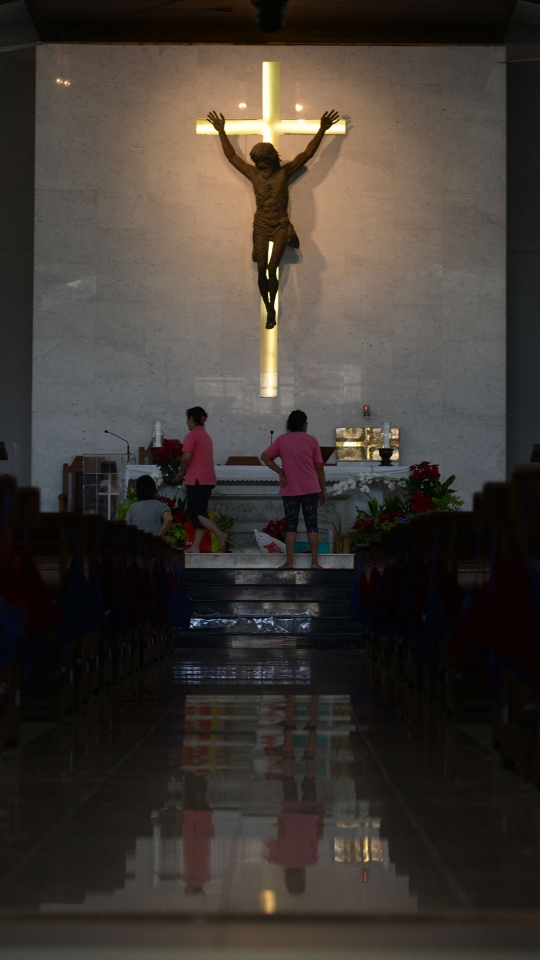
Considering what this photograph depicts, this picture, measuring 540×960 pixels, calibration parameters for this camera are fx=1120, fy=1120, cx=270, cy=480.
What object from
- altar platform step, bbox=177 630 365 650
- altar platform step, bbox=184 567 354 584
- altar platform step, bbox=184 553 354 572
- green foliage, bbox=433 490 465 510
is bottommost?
altar platform step, bbox=177 630 365 650

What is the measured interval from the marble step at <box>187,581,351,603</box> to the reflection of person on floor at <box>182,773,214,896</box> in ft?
15.8

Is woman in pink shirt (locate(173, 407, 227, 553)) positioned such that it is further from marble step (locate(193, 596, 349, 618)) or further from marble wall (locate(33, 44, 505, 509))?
marble wall (locate(33, 44, 505, 509))

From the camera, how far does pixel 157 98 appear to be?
459 inches

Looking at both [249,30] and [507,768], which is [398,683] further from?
[249,30]

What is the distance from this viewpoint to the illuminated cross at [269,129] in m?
11.5

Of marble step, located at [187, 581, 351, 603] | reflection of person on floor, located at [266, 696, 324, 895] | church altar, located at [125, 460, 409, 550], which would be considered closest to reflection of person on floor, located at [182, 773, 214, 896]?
reflection of person on floor, located at [266, 696, 324, 895]

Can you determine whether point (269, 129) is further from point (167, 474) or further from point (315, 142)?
point (167, 474)

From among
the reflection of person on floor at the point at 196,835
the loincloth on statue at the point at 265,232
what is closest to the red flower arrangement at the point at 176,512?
the loincloth on statue at the point at 265,232

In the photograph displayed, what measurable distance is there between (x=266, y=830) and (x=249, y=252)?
982 cm

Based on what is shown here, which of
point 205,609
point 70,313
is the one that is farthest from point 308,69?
point 205,609

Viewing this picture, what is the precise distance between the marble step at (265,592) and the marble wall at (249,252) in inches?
152

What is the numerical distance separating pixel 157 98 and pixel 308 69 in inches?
63.1

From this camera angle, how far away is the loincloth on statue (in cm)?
1138

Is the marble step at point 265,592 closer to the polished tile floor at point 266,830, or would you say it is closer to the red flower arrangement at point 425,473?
the red flower arrangement at point 425,473
